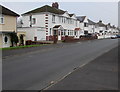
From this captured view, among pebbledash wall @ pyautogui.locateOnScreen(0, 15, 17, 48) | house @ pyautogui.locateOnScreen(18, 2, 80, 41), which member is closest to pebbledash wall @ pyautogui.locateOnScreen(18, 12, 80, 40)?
house @ pyautogui.locateOnScreen(18, 2, 80, 41)

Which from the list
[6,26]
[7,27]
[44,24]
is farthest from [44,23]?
[6,26]

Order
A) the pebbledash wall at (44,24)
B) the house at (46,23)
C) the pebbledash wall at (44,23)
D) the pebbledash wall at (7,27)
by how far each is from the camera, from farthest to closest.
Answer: the house at (46,23) < the pebbledash wall at (44,23) < the pebbledash wall at (44,24) < the pebbledash wall at (7,27)

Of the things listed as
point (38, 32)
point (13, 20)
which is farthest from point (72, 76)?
point (38, 32)

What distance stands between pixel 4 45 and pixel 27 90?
73.3 ft

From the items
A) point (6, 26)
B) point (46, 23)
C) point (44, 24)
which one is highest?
point (46, 23)

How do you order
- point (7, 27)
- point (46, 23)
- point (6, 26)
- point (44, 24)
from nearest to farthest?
point (6, 26), point (7, 27), point (46, 23), point (44, 24)

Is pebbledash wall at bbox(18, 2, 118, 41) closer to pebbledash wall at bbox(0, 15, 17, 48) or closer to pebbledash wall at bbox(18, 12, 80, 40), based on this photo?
pebbledash wall at bbox(18, 12, 80, 40)

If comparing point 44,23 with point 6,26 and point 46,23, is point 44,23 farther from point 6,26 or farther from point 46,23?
point 6,26

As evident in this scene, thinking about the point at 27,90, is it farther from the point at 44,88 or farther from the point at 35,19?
the point at 35,19

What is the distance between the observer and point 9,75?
346 inches

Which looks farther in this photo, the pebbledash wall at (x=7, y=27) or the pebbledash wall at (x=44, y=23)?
the pebbledash wall at (x=44, y=23)

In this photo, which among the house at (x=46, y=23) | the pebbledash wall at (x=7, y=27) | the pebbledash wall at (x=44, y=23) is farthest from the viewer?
the house at (x=46, y=23)

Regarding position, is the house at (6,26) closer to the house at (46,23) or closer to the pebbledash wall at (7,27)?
the pebbledash wall at (7,27)

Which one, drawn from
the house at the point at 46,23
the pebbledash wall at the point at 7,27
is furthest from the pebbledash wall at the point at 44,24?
the pebbledash wall at the point at 7,27
